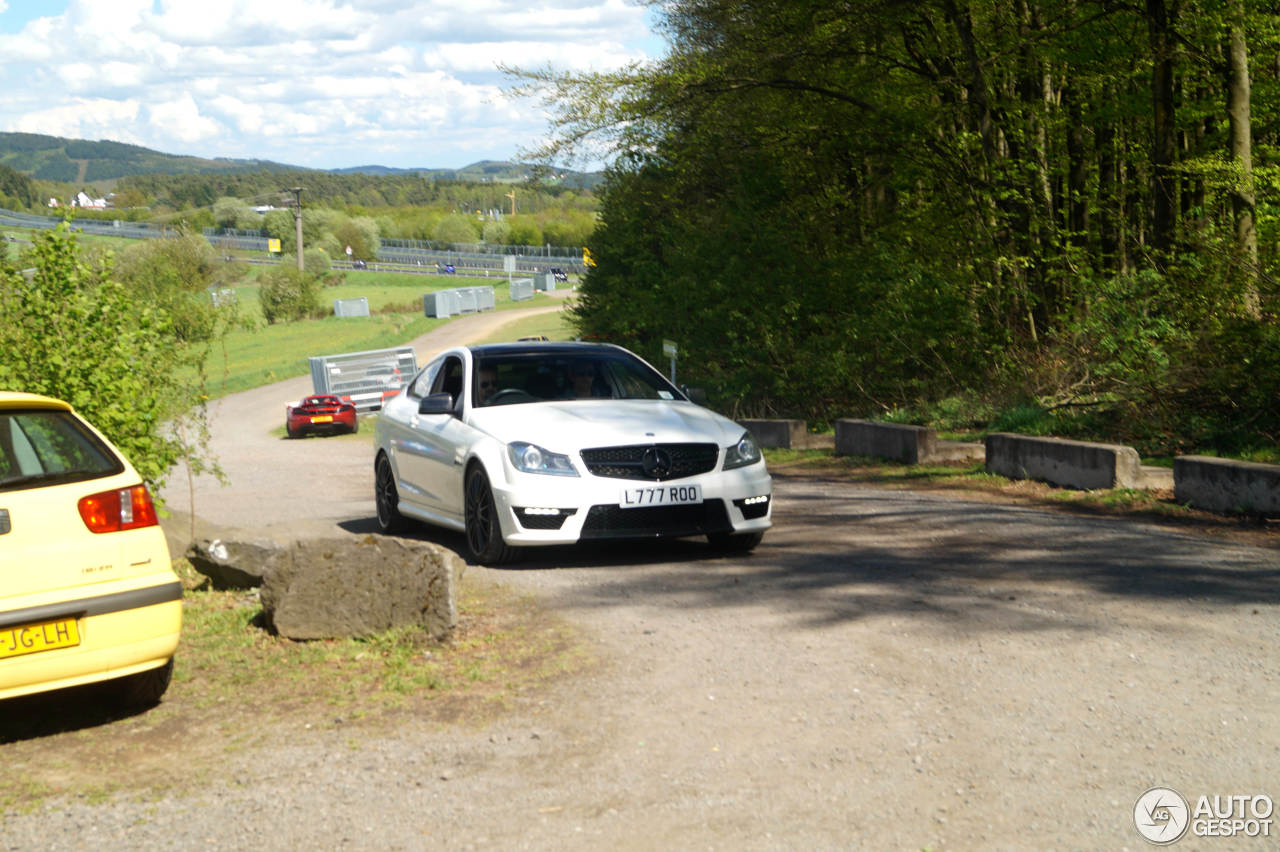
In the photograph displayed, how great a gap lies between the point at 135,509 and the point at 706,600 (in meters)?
3.56

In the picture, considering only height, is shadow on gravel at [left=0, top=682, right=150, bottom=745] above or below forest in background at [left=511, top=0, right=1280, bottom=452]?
below

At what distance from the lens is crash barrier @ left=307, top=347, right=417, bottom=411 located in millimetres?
55281

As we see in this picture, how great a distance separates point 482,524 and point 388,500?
252 cm

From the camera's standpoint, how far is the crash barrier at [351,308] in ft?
352

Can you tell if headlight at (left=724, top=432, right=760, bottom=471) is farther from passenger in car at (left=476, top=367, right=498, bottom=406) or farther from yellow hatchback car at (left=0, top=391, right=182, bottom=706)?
yellow hatchback car at (left=0, top=391, right=182, bottom=706)

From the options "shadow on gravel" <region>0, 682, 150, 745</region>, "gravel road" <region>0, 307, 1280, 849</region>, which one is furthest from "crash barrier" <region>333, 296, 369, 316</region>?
"shadow on gravel" <region>0, 682, 150, 745</region>

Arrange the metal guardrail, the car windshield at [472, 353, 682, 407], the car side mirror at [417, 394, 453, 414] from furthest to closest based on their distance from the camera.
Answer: the metal guardrail
the car windshield at [472, 353, 682, 407]
the car side mirror at [417, 394, 453, 414]

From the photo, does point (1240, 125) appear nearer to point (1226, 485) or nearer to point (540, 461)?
point (1226, 485)

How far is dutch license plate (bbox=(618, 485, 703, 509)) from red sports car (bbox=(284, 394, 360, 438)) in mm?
36077

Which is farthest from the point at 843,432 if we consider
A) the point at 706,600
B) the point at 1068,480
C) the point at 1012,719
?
the point at 1012,719

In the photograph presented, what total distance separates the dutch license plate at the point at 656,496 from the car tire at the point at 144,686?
3.64 meters

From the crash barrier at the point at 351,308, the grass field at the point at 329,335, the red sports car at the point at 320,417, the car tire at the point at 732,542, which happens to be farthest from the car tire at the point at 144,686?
the crash barrier at the point at 351,308

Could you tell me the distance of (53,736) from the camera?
590cm

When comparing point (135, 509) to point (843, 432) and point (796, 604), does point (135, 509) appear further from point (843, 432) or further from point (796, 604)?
point (843, 432)
